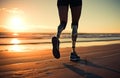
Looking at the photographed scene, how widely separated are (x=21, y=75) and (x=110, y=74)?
1344 millimetres

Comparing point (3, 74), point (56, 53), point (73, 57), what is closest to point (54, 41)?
point (56, 53)

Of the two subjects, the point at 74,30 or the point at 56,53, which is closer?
the point at 56,53

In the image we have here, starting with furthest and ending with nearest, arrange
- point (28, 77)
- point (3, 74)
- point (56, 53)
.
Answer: point (56, 53) < point (3, 74) < point (28, 77)

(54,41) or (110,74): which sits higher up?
(54,41)

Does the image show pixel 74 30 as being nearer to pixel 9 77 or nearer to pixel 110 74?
pixel 110 74

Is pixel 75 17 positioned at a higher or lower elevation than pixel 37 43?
higher

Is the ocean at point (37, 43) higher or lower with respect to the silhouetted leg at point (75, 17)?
lower

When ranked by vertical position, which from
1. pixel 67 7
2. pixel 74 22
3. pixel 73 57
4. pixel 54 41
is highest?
pixel 67 7

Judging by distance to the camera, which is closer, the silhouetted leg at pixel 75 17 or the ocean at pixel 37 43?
the silhouetted leg at pixel 75 17

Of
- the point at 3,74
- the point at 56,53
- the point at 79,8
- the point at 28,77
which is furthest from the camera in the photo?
the point at 79,8

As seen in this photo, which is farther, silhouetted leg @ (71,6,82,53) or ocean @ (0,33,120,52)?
ocean @ (0,33,120,52)

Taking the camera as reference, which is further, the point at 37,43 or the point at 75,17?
the point at 37,43

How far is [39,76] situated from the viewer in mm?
3396

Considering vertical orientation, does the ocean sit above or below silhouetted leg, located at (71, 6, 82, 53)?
below
